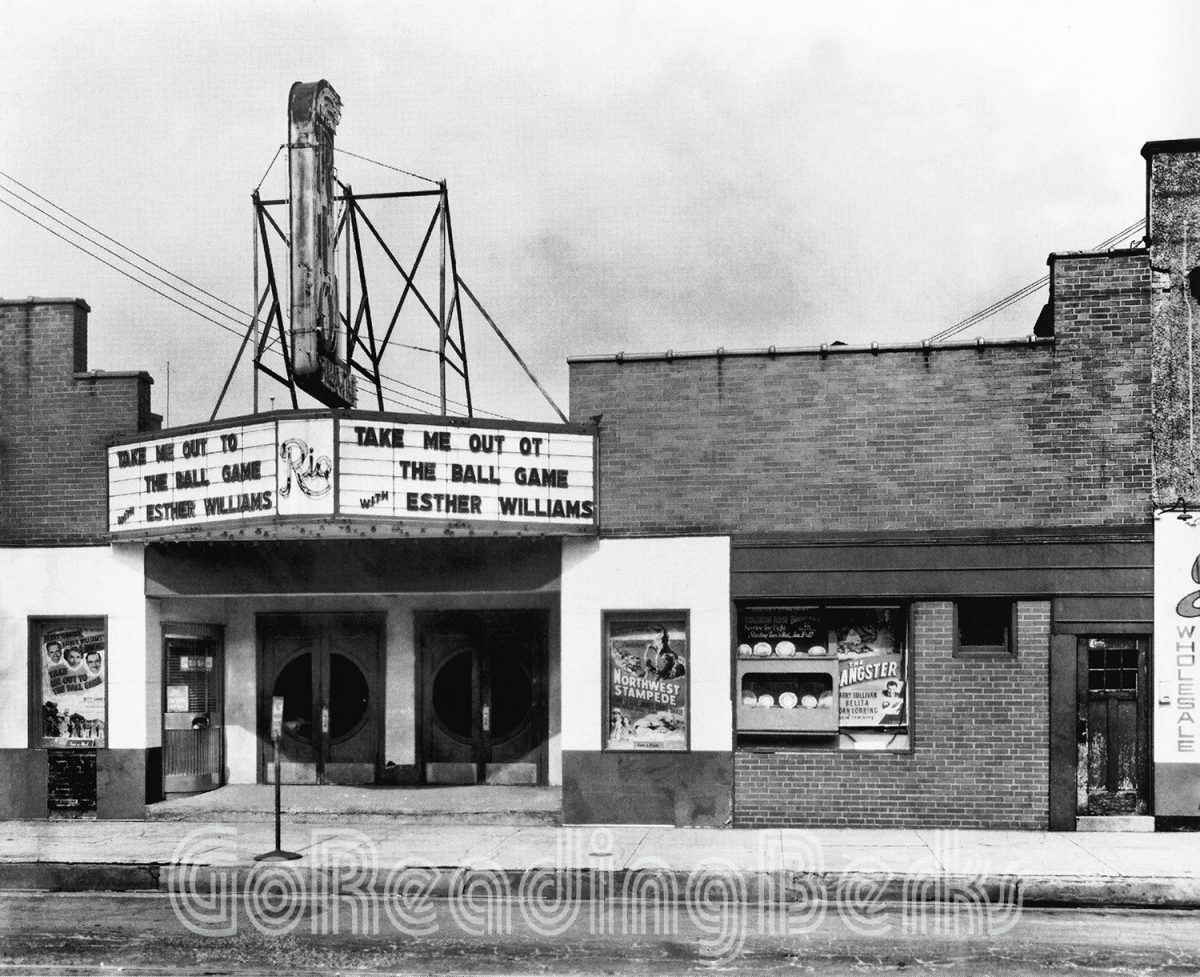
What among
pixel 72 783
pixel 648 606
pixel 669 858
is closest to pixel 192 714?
pixel 72 783

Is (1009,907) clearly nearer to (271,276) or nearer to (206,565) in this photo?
(206,565)

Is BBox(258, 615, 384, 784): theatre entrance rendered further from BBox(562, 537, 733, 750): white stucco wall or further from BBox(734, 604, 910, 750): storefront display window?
BBox(734, 604, 910, 750): storefront display window

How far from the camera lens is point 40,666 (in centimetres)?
1670

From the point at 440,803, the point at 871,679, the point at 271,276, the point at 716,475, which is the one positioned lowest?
the point at 440,803

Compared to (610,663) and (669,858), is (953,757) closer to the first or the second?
(669,858)

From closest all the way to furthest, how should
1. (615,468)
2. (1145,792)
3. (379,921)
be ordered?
(379,921) < (1145,792) < (615,468)

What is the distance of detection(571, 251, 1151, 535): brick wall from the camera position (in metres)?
15.0

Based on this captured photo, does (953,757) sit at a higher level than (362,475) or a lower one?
lower

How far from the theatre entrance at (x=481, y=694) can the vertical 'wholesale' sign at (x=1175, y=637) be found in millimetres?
7882

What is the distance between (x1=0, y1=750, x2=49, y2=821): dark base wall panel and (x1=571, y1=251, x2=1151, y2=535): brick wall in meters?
7.81

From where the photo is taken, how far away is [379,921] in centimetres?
1113

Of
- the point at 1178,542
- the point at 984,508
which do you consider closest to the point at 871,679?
the point at 984,508

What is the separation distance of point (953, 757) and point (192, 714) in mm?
9846

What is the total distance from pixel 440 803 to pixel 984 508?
7588 mm
